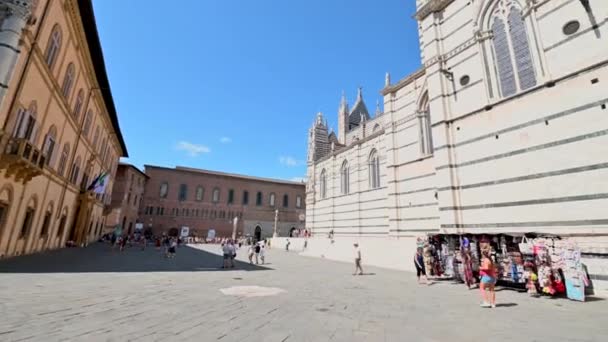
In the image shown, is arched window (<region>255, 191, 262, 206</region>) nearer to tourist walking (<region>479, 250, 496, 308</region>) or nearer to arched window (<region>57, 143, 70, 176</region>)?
arched window (<region>57, 143, 70, 176</region>)

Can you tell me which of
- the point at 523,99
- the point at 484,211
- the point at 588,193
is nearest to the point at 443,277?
the point at 484,211

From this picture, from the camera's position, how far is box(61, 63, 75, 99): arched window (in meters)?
14.1

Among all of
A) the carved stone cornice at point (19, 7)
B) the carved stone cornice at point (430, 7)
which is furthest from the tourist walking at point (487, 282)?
the carved stone cornice at point (19, 7)

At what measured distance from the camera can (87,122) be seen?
19344mm

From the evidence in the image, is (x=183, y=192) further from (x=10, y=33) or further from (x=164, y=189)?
(x=10, y=33)

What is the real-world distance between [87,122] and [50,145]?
665 cm

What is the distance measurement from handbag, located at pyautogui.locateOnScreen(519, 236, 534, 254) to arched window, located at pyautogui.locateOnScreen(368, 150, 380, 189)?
57.8 ft

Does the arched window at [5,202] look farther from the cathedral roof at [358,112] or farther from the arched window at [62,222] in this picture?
the cathedral roof at [358,112]

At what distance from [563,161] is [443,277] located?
5969 millimetres

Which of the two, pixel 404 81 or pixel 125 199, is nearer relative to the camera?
pixel 404 81

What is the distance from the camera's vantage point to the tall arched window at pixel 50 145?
13.0 m

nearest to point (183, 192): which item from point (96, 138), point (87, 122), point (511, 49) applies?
point (96, 138)

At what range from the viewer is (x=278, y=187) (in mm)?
56594

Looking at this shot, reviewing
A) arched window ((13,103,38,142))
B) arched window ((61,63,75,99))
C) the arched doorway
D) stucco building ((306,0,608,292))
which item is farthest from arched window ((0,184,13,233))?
the arched doorway
